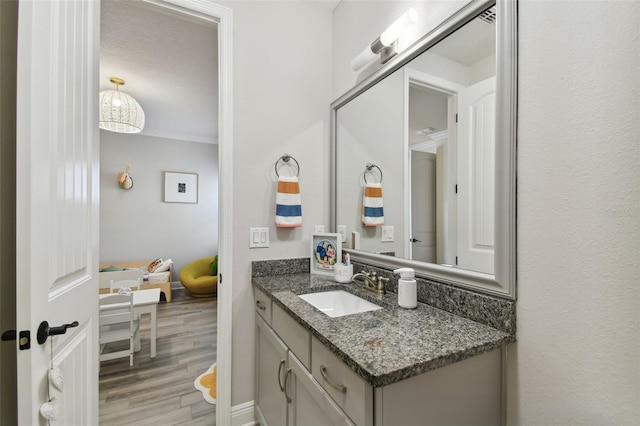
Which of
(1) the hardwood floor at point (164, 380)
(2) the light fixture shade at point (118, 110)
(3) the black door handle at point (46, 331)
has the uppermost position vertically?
(2) the light fixture shade at point (118, 110)

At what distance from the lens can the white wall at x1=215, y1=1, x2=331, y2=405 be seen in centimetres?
169

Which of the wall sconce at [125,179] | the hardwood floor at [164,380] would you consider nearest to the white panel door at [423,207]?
the hardwood floor at [164,380]

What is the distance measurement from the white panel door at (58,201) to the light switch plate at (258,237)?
755 millimetres

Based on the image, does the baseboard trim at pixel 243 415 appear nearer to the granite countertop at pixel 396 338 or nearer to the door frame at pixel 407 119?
the granite countertop at pixel 396 338

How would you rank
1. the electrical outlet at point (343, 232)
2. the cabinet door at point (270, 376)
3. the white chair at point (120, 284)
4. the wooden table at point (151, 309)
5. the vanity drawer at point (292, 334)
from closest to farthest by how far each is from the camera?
1. the vanity drawer at point (292, 334)
2. the cabinet door at point (270, 376)
3. the electrical outlet at point (343, 232)
4. the wooden table at point (151, 309)
5. the white chair at point (120, 284)

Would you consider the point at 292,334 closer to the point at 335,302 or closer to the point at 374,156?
the point at 335,302

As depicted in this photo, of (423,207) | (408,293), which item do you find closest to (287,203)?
(423,207)

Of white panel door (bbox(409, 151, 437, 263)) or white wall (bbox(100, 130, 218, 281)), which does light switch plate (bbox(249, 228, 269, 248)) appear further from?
white wall (bbox(100, 130, 218, 281))

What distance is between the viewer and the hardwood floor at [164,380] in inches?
69.5

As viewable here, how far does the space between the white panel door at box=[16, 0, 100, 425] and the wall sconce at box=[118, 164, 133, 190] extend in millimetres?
3877

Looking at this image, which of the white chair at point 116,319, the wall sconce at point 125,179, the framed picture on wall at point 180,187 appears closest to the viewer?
the white chair at point 116,319

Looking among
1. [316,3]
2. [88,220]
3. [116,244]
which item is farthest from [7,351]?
[116,244]

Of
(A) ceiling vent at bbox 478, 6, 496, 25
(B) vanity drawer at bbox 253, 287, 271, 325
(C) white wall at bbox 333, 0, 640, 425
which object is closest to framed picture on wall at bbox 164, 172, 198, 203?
(B) vanity drawer at bbox 253, 287, 271, 325

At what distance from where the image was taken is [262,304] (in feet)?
5.07
